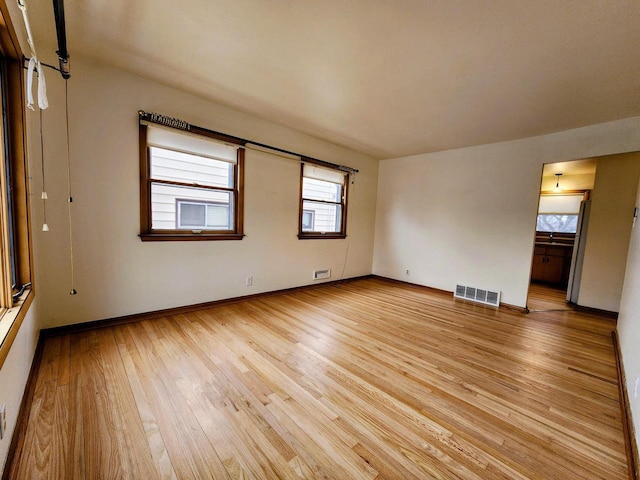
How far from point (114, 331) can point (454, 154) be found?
5.45 m

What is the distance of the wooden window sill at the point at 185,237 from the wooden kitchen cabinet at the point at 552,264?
6.33 meters

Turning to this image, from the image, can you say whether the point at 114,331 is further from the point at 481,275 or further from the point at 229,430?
the point at 481,275

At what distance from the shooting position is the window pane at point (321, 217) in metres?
4.53

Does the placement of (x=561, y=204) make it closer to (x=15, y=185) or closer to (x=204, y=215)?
(x=204, y=215)

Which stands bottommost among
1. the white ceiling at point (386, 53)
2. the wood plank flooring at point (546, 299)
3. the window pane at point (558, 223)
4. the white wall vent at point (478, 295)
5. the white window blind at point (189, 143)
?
the wood plank flooring at point (546, 299)

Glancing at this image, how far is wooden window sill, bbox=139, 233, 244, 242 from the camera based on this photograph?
284 centimetres

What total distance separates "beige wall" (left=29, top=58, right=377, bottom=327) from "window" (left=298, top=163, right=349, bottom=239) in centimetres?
65

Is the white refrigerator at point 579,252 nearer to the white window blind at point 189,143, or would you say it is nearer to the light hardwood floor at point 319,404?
the light hardwood floor at point 319,404

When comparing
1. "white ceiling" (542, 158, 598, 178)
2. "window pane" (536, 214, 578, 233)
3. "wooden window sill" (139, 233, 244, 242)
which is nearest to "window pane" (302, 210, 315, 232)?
"wooden window sill" (139, 233, 244, 242)

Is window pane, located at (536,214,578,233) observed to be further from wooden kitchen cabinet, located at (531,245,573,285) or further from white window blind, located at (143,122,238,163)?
white window blind, located at (143,122,238,163)

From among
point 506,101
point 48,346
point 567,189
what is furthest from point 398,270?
point 48,346

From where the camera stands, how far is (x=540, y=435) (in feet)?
4.97

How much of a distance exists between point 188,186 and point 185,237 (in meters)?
0.62

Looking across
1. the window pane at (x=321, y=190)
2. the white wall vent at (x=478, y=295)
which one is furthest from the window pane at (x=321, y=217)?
the white wall vent at (x=478, y=295)
